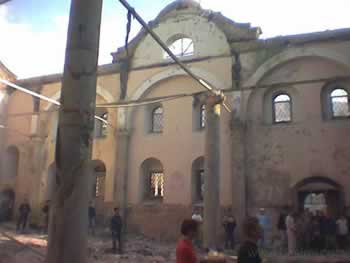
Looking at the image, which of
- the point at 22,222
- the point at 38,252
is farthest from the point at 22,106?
the point at 38,252

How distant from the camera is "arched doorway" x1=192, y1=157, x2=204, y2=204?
17.0m

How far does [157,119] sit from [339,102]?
25.9 feet

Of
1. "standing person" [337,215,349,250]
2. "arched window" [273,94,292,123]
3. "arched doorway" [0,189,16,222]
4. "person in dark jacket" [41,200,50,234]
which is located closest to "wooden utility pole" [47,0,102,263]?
"standing person" [337,215,349,250]

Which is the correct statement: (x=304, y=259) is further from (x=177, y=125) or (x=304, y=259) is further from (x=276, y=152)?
(x=177, y=125)

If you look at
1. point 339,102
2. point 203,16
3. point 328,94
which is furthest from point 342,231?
point 203,16

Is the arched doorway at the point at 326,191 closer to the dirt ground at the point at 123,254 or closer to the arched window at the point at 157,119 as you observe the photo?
the dirt ground at the point at 123,254

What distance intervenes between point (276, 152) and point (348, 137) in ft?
8.63

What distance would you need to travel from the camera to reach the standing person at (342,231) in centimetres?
1330

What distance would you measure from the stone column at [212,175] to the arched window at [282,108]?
Result: 5.46 meters

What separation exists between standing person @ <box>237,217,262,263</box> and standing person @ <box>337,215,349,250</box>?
10.8m

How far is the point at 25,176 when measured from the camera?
67.3ft

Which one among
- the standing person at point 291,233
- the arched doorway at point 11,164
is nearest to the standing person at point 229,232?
the standing person at point 291,233

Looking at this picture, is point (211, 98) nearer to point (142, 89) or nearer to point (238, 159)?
point (238, 159)

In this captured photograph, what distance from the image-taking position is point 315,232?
44.5 feet
